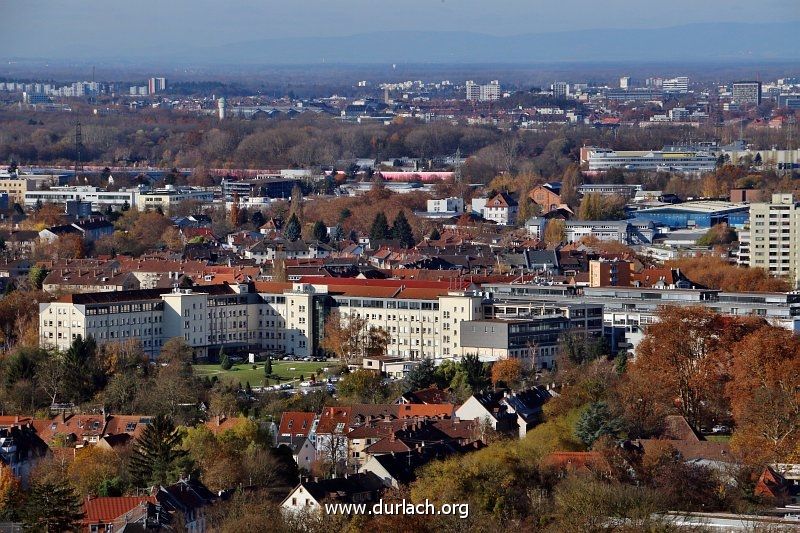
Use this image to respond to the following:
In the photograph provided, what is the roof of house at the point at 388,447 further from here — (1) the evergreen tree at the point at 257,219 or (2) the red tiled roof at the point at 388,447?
(1) the evergreen tree at the point at 257,219

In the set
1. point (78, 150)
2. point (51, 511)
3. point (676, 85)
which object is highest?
point (51, 511)

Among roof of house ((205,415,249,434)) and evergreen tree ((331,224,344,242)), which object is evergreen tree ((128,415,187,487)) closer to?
roof of house ((205,415,249,434))

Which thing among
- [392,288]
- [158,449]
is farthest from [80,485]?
[392,288]

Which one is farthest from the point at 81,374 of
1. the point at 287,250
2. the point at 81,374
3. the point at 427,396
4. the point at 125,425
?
the point at 287,250

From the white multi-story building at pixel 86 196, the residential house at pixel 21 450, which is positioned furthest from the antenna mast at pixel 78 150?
the residential house at pixel 21 450

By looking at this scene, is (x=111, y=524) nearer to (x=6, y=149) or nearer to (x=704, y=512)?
(x=704, y=512)

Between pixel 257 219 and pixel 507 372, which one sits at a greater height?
pixel 507 372

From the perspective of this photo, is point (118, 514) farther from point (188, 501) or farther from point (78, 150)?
point (78, 150)
